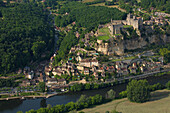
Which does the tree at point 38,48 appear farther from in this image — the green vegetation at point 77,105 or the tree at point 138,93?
the tree at point 138,93

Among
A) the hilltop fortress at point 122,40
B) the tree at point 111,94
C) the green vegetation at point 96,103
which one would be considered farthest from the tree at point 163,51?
the tree at point 111,94

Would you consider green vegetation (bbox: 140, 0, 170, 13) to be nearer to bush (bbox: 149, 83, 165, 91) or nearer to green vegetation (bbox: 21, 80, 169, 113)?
bush (bbox: 149, 83, 165, 91)

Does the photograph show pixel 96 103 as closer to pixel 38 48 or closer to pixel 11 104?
pixel 11 104

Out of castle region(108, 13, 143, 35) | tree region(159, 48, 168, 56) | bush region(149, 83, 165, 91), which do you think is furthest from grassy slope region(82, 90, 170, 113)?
castle region(108, 13, 143, 35)

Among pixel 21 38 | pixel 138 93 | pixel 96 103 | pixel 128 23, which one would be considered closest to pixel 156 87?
pixel 138 93

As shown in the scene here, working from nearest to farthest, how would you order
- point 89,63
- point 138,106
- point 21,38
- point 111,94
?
point 138,106 < point 111,94 < point 89,63 < point 21,38

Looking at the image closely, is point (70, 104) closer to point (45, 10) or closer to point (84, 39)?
point (84, 39)
